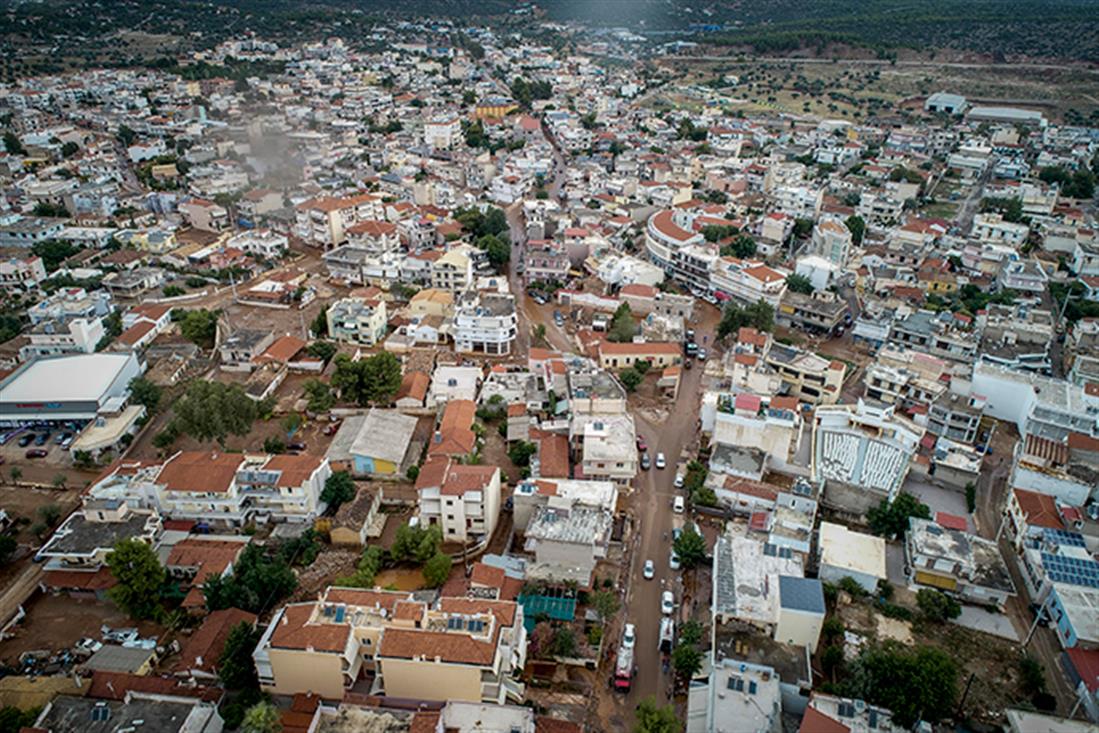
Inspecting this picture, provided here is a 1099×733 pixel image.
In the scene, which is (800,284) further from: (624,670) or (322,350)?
(624,670)

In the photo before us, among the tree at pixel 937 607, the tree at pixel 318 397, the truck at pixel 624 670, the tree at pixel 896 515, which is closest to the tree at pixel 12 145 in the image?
the tree at pixel 318 397

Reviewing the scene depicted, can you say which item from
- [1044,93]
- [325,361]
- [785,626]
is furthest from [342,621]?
[1044,93]

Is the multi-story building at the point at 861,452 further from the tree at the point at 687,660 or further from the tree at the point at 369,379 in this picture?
the tree at the point at 369,379

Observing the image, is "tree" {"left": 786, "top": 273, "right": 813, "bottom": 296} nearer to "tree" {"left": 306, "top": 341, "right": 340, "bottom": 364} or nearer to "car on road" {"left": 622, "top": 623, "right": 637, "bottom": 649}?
"tree" {"left": 306, "top": 341, "right": 340, "bottom": 364}

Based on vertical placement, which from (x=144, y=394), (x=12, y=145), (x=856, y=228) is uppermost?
(x=12, y=145)

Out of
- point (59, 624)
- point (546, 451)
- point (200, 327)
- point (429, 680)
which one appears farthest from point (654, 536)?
point (200, 327)

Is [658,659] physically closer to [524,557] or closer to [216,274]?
[524,557]

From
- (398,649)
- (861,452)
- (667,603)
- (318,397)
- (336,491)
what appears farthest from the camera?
(318,397)
